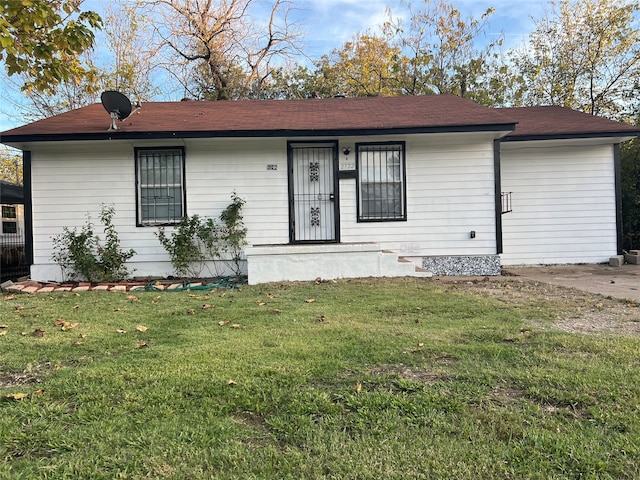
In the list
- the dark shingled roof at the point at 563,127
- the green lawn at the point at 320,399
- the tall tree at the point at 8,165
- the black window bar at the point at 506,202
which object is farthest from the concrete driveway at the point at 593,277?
the tall tree at the point at 8,165

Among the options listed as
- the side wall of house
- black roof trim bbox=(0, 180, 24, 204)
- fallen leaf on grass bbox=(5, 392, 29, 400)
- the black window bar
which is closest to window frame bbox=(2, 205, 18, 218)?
black roof trim bbox=(0, 180, 24, 204)

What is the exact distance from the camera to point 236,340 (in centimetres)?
387

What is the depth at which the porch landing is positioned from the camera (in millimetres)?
7742

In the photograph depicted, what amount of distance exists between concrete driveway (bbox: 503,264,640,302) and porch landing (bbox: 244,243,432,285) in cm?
269

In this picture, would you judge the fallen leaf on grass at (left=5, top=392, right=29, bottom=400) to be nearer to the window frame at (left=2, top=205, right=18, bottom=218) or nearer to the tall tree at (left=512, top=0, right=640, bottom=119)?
the window frame at (left=2, top=205, right=18, bottom=218)

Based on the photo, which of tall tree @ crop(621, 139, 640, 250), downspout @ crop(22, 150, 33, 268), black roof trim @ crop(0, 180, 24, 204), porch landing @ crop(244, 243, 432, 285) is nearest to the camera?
Result: porch landing @ crop(244, 243, 432, 285)

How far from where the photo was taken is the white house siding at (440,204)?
28.8 feet

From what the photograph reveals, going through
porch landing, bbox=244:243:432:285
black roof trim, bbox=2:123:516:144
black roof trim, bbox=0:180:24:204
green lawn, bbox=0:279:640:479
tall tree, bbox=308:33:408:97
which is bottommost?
green lawn, bbox=0:279:640:479

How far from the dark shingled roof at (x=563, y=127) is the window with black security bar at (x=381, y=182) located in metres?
2.62

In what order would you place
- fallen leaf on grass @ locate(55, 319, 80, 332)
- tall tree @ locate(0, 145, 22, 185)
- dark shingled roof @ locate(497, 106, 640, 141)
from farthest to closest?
tall tree @ locate(0, 145, 22, 185) → dark shingled roof @ locate(497, 106, 640, 141) → fallen leaf on grass @ locate(55, 319, 80, 332)

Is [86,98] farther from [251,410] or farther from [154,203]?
[251,410]

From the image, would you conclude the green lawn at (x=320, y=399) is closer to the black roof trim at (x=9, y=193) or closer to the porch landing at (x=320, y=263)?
the porch landing at (x=320, y=263)

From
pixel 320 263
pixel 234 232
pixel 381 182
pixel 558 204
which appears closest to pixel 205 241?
pixel 234 232

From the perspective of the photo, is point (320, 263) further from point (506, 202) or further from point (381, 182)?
point (506, 202)
